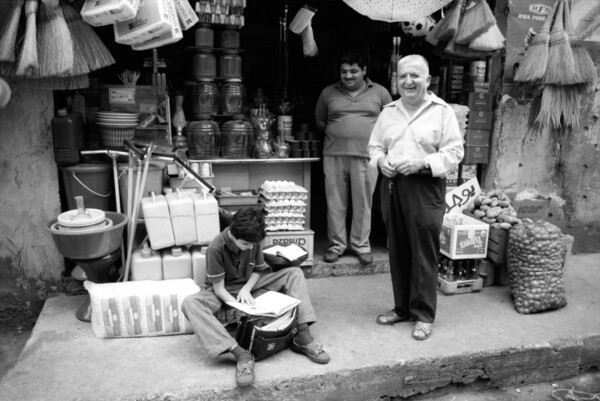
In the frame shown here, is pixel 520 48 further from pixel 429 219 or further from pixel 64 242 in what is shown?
pixel 64 242

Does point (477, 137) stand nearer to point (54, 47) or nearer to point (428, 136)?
point (428, 136)

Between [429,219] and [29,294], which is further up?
[429,219]

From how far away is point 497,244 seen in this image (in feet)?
16.4

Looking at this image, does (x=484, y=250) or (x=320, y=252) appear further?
(x=320, y=252)

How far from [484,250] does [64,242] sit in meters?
3.70

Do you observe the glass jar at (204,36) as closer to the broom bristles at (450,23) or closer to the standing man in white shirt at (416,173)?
the standing man in white shirt at (416,173)


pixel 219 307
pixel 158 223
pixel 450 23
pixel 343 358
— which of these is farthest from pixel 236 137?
pixel 343 358

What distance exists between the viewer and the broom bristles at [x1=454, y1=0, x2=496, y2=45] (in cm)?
504

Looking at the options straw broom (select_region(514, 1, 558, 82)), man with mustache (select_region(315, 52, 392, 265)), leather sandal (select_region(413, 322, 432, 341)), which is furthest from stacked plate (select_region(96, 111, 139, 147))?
straw broom (select_region(514, 1, 558, 82))

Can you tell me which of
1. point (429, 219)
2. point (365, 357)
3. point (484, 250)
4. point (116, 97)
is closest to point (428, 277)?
point (429, 219)

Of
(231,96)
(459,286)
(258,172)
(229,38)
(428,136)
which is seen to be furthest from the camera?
(258,172)

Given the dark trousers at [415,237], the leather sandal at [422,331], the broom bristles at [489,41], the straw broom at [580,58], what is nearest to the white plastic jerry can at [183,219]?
Result: the dark trousers at [415,237]

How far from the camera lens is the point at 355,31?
733 centimetres

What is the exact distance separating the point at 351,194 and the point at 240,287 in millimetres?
1928
